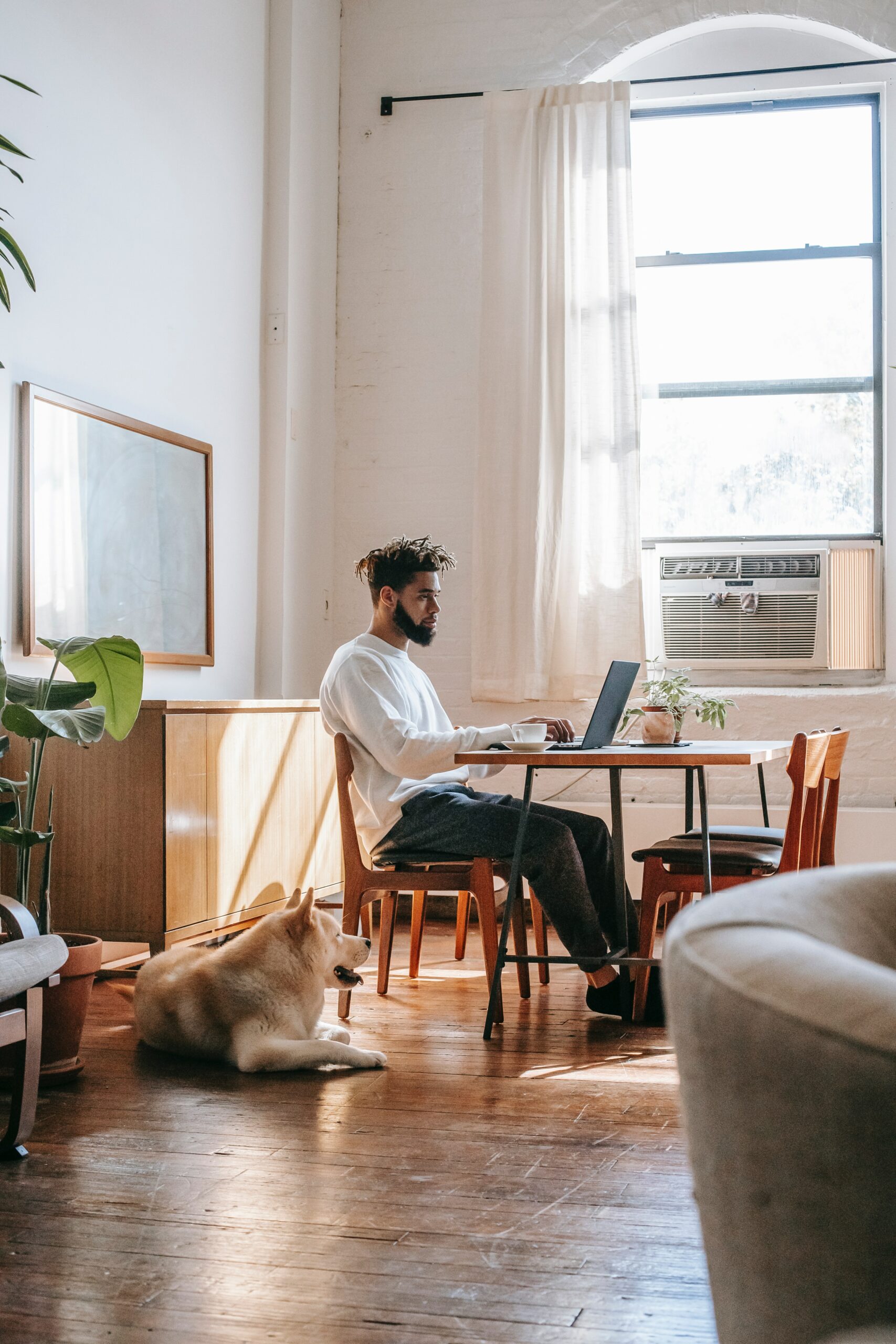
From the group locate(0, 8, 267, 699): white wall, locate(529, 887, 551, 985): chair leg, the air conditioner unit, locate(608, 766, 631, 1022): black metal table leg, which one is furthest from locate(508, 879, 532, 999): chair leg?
the air conditioner unit

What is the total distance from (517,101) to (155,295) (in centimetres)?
200

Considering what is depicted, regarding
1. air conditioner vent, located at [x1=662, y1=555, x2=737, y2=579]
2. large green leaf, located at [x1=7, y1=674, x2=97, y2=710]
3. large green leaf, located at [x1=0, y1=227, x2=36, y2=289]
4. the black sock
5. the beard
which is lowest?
the black sock

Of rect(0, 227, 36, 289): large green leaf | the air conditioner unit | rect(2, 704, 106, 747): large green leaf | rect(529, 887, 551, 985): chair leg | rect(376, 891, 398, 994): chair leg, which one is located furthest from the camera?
the air conditioner unit

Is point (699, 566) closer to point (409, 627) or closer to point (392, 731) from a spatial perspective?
point (409, 627)

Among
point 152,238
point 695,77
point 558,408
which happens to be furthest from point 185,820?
point 695,77

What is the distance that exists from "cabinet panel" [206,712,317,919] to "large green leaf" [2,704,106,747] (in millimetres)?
1042

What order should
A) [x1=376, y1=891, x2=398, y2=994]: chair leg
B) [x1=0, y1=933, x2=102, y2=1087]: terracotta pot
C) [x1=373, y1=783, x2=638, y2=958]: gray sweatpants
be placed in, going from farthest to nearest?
[x1=376, y1=891, x2=398, y2=994]: chair leg, [x1=373, y1=783, x2=638, y2=958]: gray sweatpants, [x1=0, y1=933, x2=102, y2=1087]: terracotta pot

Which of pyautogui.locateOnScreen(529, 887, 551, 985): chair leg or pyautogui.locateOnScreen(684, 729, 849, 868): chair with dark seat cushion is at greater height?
pyautogui.locateOnScreen(684, 729, 849, 868): chair with dark seat cushion

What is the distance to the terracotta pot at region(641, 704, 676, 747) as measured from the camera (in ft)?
10.8

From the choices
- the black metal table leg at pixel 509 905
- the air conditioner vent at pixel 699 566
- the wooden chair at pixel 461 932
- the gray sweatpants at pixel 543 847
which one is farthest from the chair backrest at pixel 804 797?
the air conditioner vent at pixel 699 566

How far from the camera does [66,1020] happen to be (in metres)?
2.64

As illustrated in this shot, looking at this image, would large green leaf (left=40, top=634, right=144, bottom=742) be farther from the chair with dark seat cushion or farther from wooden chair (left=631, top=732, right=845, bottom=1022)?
the chair with dark seat cushion

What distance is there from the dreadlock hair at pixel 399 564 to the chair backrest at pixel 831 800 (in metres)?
1.22

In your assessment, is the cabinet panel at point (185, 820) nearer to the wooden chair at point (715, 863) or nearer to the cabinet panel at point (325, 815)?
the cabinet panel at point (325, 815)
